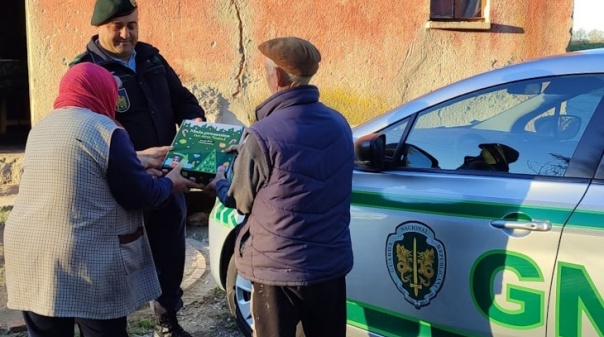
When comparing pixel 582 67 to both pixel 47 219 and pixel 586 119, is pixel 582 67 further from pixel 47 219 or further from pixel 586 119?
pixel 47 219

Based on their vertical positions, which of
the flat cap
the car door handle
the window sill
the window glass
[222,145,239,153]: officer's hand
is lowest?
the car door handle

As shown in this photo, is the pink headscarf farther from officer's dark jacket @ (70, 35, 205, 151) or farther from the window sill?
the window sill

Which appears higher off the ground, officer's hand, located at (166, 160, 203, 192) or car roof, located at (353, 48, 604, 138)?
car roof, located at (353, 48, 604, 138)

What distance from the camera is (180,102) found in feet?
11.5

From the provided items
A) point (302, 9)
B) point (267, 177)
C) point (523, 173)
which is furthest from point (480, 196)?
point (302, 9)

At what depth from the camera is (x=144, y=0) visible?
6082 millimetres

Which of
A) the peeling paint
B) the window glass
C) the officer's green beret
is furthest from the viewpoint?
the window glass

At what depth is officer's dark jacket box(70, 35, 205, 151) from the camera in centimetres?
314

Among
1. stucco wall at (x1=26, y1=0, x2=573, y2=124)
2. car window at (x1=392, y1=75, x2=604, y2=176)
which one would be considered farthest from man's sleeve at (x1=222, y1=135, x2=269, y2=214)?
stucco wall at (x1=26, y1=0, x2=573, y2=124)

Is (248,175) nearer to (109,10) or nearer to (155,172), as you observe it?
(155,172)

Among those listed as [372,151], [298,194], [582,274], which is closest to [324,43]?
[372,151]

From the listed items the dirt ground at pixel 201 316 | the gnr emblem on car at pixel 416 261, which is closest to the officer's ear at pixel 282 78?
the gnr emblem on car at pixel 416 261

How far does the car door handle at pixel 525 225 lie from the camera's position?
7.48 ft

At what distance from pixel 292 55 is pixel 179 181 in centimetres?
77
